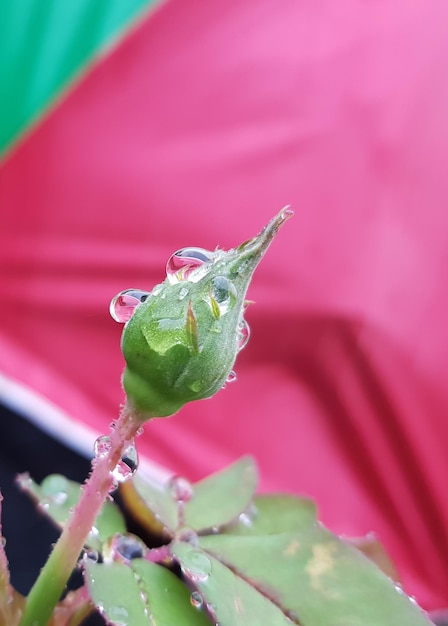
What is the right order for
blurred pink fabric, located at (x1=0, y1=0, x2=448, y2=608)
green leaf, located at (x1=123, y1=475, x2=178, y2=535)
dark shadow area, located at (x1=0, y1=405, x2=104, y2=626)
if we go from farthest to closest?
blurred pink fabric, located at (x1=0, y1=0, x2=448, y2=608) → dark shadow area, located at (x1=0, y1=405, x2=104, y2=626) → green leaf, located at (x1=123, y1=475, x2=178, y2=535)

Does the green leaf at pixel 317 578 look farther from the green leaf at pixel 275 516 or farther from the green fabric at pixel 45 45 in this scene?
the green fabric at pixel 45 45

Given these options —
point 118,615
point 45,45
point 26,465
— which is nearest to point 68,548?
point 118,615

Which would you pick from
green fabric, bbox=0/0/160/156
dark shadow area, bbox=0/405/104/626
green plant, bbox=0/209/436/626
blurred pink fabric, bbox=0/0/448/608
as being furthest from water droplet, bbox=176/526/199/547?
green fabric, bbox=0/0/160/156

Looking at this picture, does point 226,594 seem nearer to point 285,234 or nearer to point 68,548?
point 68,548

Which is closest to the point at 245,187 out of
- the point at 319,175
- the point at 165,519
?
the point at 319,175

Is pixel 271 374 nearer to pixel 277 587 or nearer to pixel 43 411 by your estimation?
pixel 43 411

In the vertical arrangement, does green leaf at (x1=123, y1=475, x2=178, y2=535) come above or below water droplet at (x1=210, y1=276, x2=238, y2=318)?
below

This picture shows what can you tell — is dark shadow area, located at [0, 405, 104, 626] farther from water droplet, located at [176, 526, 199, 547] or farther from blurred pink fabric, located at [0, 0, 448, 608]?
water droplet, located at [176, 526, 199, 547]
